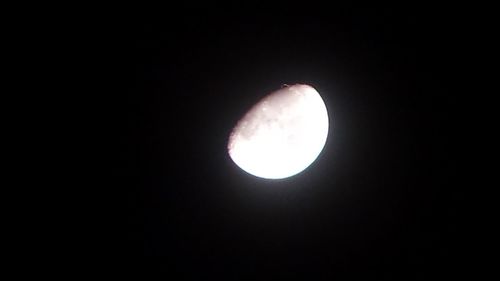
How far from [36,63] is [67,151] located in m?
0.42

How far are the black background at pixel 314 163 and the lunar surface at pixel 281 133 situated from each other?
0.05 m

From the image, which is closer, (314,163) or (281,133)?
(281,133)

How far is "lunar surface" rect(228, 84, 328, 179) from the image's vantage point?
1808 mm

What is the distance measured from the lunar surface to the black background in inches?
1.9

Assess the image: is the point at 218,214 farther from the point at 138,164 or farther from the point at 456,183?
the point at 456,183

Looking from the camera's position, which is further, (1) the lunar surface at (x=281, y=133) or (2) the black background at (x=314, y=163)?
(1) the lunar surface at (x=281, y=133)

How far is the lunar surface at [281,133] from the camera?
5.93 ft

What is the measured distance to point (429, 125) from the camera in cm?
200

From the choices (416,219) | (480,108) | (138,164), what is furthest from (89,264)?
(480,108)

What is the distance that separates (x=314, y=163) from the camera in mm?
1982

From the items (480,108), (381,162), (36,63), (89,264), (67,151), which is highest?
(480,108)

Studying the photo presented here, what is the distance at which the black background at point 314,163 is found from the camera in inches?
66.5

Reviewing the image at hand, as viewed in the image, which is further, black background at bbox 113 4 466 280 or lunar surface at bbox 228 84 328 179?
lunar surface at bbox 228 84 328 179

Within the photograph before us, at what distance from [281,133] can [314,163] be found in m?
0.24
